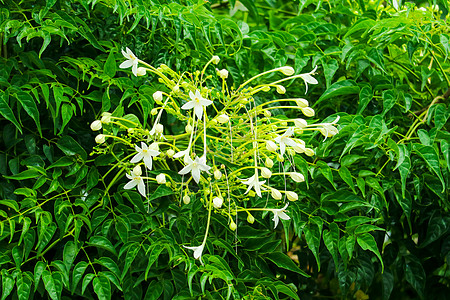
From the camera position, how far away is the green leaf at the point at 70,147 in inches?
64.2

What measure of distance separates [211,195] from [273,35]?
0.81m

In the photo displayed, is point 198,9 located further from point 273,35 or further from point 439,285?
point 439,285

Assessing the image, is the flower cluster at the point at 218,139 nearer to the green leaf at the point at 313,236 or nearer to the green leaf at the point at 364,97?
the green leaf at the point at 313,236

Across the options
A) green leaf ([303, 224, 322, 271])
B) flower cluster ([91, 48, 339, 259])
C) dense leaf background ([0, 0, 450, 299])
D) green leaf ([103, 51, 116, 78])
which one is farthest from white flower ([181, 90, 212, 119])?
green leaf ([303, 224, 322, 271])

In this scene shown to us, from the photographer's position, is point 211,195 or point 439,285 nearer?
point 211,195

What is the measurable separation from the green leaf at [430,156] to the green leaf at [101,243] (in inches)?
38.6

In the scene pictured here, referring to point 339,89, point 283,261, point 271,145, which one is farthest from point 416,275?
point 271,145

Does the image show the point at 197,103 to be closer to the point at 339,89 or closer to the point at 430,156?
the point at 339,89

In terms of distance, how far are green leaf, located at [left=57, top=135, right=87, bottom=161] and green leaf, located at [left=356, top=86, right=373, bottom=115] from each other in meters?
0.93

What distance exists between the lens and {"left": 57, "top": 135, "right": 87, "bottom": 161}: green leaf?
1.63 meters

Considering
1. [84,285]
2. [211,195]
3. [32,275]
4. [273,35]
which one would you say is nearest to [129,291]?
[84,285]

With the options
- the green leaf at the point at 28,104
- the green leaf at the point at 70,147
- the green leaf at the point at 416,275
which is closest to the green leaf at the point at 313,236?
the green leaf at the point at 416,275

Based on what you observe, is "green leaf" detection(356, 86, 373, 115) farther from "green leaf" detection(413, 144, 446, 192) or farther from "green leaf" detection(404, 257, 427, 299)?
"green leaf" detection(404, 257, 427, 299)

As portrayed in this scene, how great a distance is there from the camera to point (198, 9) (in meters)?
1.82
